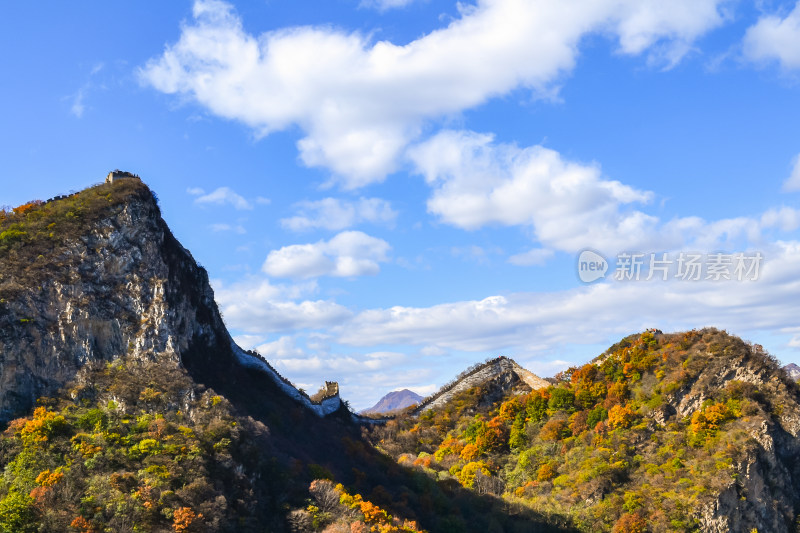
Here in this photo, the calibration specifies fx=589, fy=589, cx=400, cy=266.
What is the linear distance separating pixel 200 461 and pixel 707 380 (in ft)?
135

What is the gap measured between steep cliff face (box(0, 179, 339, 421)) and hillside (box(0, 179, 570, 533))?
10cm

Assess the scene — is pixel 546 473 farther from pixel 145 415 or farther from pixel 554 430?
pixel 145 415

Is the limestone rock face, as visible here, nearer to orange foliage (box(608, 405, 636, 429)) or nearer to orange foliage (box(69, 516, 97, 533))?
orange foliage (box(69, 516, 97, 533))

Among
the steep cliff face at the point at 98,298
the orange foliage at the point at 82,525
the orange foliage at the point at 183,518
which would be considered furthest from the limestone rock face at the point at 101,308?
the orange foliage at the point at 183,518

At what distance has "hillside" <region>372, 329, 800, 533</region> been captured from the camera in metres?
42.3

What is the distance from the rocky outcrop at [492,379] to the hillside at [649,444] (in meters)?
7.54

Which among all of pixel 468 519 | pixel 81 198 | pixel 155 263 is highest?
pixel 81 198

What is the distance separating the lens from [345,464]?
43.8 metres

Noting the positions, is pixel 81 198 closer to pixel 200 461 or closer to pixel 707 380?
pixel 200 461

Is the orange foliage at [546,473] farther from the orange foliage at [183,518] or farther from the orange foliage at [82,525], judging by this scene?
the orange foliage at [82,525]

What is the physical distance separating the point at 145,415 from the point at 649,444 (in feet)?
126

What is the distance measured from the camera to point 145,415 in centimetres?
3341

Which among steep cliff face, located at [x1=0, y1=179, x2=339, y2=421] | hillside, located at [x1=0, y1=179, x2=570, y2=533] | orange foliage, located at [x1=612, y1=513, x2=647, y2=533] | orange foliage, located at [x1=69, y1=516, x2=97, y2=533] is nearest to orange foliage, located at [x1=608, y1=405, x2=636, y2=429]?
orange foliage, located at [x1=612, y1=513, x2=647, y2=533]

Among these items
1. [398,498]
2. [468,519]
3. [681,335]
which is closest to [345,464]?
[398,498]
